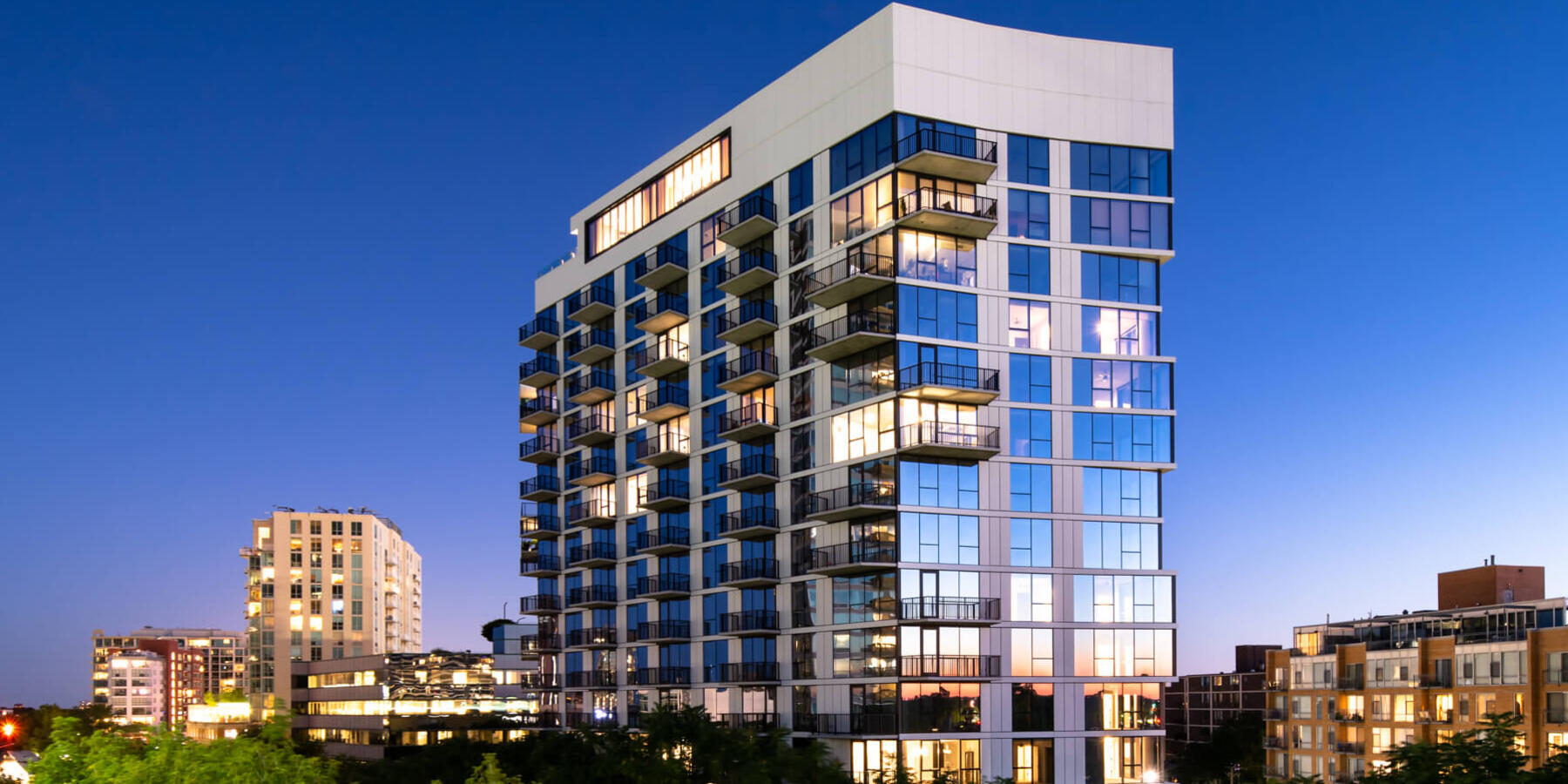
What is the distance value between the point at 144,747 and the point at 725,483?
3146 cm

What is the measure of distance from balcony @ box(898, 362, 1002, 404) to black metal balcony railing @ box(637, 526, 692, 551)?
23030mm

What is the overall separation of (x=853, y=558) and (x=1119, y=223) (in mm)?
22652

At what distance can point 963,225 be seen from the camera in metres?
63.5

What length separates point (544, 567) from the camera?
9819cm

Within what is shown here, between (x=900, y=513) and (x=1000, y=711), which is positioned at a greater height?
(x=900, y=513)

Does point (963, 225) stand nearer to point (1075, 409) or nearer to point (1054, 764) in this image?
point (1075, 409)

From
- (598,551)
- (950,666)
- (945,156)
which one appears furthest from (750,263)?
(598,551)

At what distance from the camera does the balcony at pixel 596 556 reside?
88.9m

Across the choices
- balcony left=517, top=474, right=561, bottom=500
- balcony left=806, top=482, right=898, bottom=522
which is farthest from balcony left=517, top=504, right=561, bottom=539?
balcony left=806, top=482, right=898, bottom=522

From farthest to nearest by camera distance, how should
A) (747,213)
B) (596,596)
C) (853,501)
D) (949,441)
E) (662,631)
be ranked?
(596,596), (662,631), (747,213), (853,501), (949,441)

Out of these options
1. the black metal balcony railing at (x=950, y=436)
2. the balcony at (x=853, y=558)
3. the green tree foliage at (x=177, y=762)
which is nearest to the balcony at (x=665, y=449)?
the balcony at (x=853, y=558)

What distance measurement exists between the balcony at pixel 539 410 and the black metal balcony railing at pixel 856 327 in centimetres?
3767

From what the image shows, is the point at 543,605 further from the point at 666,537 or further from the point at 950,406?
the point at 950,406

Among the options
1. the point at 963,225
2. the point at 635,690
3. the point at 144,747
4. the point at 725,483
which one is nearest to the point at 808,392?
the point at 725,483
